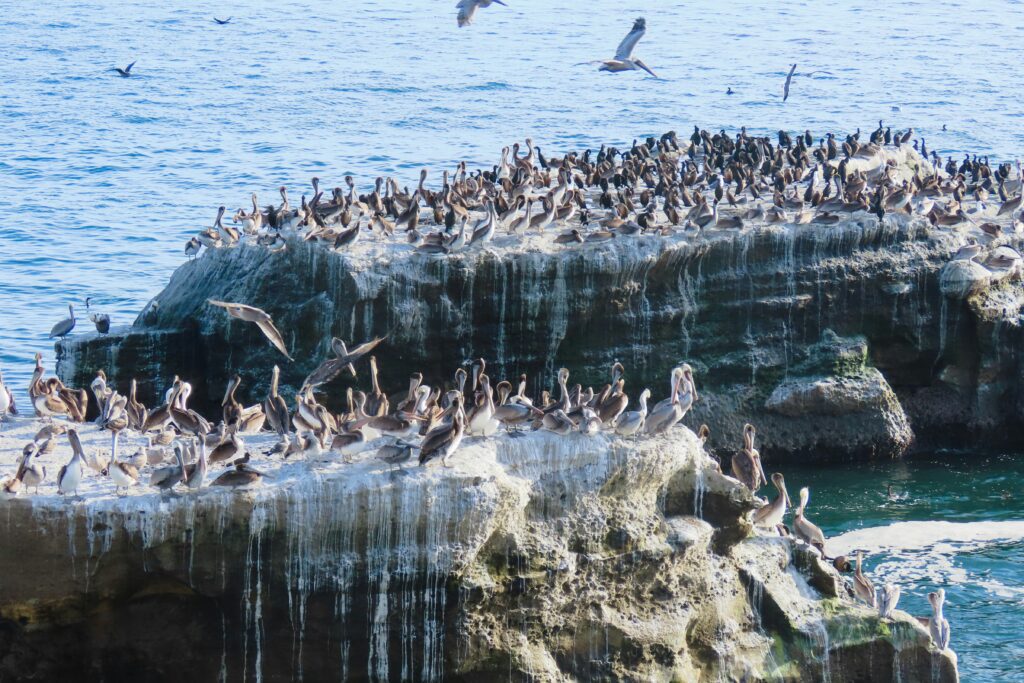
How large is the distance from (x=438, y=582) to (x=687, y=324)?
30.1 ft

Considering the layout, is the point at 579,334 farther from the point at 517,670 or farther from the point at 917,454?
the point at 517,670

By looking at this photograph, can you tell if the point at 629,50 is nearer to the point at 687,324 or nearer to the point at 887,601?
the point at 687,324

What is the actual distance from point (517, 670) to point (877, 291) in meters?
10.8

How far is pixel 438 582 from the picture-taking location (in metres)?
13.6

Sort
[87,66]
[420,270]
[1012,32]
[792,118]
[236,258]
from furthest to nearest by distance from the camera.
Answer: [1012,32], [87,66], [792,118], [236,258], [420,270]

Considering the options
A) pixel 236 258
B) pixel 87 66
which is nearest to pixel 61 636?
pixel 236 258

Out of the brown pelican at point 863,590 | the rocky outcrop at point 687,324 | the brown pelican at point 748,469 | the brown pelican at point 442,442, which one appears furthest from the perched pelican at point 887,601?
the rocky outcrop at point 687,324

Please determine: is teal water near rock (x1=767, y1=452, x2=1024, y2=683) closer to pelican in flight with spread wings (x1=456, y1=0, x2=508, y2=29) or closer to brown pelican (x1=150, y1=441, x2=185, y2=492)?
pelican in flight with spread wings (x1=456, y1=0, x2=508, y2=29)

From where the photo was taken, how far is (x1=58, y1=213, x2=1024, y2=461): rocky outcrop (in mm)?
20688

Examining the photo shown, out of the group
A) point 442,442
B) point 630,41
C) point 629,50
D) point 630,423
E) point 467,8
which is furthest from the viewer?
point 630,41

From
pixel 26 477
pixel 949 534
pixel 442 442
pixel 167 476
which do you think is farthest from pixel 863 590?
pixel 26 477

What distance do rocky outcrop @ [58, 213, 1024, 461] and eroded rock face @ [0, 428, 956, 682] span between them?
6.35 metres

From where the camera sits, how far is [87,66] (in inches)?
2169

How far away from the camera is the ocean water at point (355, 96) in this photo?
3781cm
